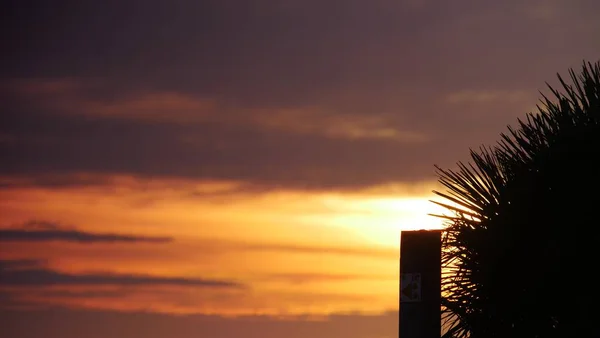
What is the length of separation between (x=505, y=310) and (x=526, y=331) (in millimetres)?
396

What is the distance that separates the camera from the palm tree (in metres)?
10.3

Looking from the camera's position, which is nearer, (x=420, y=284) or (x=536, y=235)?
(x=420, y=284)

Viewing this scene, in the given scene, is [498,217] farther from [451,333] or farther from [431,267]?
[431,267]

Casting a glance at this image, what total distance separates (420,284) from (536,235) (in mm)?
3370

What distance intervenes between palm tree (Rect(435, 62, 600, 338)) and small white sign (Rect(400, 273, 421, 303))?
2.49 metres

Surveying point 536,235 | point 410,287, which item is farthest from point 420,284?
point 536,235

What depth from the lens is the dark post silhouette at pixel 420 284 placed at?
794 cm

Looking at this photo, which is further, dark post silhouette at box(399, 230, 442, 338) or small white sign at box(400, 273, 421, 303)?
small white sign at box(400, 273, 421, 303)

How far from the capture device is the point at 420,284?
26.5 feet

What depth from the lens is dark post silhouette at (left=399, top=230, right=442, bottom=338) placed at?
794 cm

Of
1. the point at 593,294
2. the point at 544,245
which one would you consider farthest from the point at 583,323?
the point at 544,245

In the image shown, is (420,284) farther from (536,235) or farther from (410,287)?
(536,235)

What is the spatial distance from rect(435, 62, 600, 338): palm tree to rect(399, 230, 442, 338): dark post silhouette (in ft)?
7.90

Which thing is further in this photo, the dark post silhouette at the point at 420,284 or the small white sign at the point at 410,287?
the small white sign at the point at 410,287
